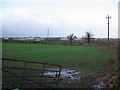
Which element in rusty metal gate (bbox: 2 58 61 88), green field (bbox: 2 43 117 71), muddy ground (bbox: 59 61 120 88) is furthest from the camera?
green field (bbox: 2 43 117 71)

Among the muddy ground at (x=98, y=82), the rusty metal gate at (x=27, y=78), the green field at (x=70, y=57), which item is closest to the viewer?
the rusty metal gate at (x=27, y=78)

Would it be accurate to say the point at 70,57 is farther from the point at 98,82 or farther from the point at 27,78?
the point at 98,82

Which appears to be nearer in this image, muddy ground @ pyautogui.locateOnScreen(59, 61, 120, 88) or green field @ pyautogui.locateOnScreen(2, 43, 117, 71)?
muddy ground @ pyautogui.locateOnScreen(59, 61, 120, 88)

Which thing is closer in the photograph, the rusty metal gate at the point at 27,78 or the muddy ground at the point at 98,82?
the rusty metal gate at the point at 27,78

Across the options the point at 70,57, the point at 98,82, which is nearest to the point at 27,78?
the point at 98,82

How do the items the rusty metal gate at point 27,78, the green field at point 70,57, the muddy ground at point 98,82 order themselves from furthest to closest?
the green field at point 70,57, the muddy ground at point 98,82, the rusty metal gate at point 27,78

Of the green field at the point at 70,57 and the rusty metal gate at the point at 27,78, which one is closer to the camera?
the rusty metal gate at the point at 27,78

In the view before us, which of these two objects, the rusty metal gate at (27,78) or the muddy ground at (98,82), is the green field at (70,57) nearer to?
the muddy ground at (98,82)

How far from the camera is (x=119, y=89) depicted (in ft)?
14.4

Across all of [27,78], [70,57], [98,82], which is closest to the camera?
[98,82]

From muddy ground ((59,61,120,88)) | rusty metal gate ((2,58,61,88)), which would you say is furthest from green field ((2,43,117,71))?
rusty metal gate ((2,58,61,88))

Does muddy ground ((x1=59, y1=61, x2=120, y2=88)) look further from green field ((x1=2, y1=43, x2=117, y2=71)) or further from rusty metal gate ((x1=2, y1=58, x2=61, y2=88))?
green field ((x1=2, y1=43, x2=117, y2=71))

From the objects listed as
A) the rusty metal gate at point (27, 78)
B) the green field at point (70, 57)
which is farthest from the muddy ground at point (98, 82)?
the green field at point (70, 57)

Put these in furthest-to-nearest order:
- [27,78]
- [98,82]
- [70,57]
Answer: [70,57] < [27,78] < [98,82]
